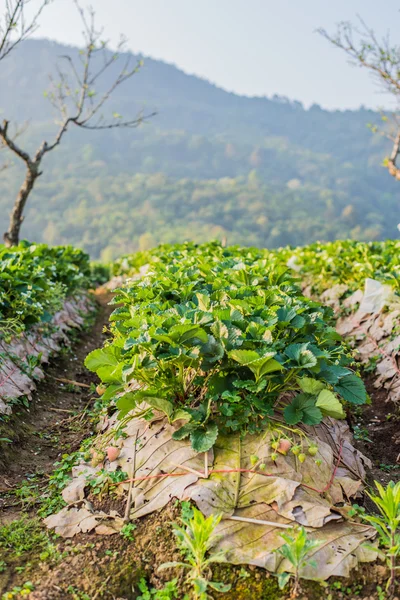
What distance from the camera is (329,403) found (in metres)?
2.72

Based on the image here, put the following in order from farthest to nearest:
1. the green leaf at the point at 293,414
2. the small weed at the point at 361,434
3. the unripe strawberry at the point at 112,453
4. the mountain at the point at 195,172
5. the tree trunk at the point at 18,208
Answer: the mountain at the point at 195,172 < the tree trunk at the point at 18,208 < the small weed at the point at 361,434 < the unripe strawberry at the point at 112,453 < the green leaf at the point at 293,414

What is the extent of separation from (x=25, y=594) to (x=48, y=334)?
3.68 m

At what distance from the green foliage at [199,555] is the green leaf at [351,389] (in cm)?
106

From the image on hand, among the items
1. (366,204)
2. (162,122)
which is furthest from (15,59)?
(366,204)

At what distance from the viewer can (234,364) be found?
297cm

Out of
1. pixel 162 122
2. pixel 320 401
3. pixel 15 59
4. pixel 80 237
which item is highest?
pixel 15 59

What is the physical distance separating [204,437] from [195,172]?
10945cm

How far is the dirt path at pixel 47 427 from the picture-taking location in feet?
11.1

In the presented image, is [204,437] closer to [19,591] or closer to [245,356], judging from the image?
[245,356]

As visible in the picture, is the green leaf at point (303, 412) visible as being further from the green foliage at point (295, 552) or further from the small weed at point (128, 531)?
the small weed at point (128, 531)

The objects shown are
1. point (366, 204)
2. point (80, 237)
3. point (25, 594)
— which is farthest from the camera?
point (366, 204)

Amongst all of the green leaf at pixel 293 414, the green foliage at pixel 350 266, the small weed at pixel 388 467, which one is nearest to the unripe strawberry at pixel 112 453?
the green leaf at pixel 293 414

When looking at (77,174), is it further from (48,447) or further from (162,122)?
(48,447)

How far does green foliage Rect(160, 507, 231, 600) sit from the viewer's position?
2121 mm
